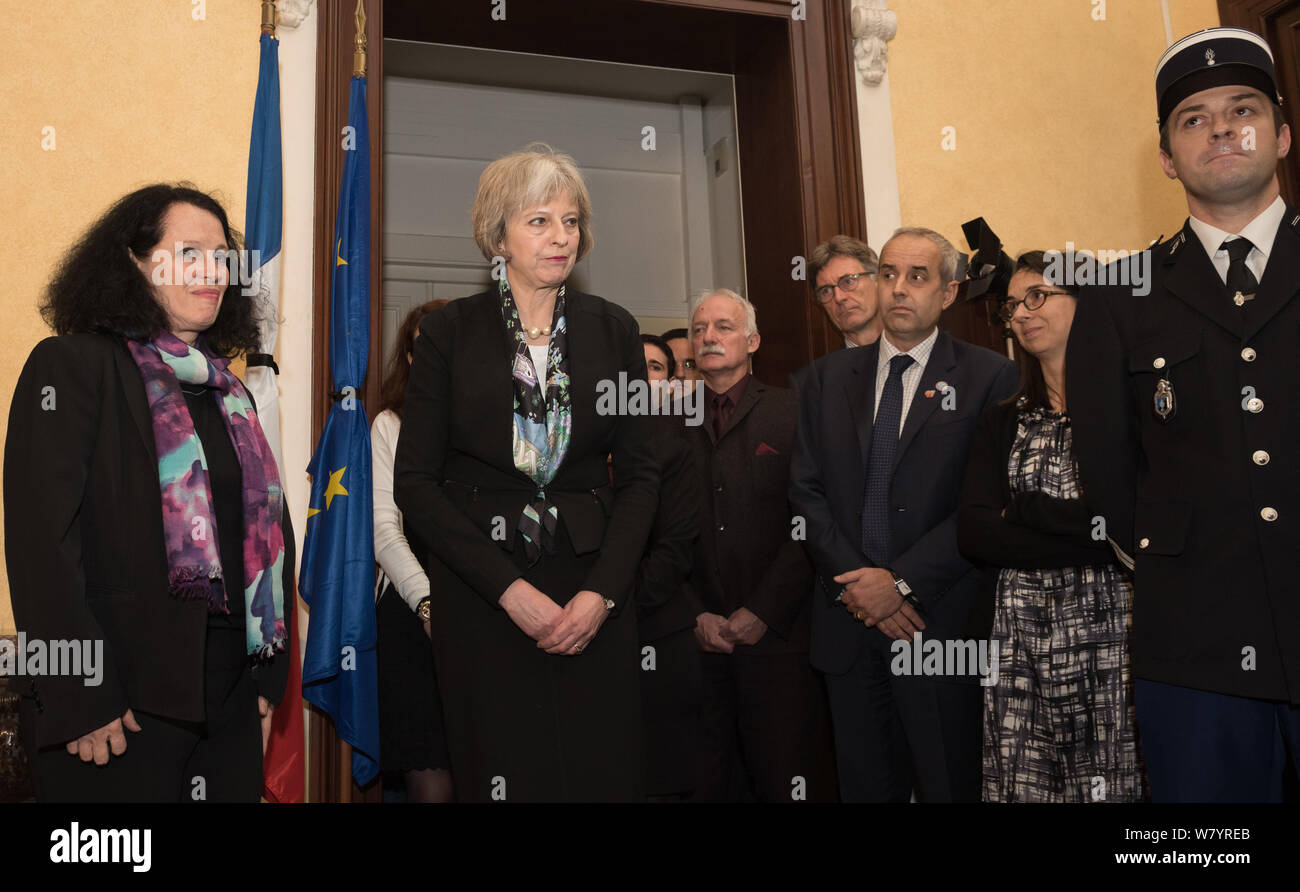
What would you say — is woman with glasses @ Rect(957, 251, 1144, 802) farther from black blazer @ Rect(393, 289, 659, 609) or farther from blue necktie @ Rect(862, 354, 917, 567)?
black blazer @ Rect(393, 289, 659, 609)

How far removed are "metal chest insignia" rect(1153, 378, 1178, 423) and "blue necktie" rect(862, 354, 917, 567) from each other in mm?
1101

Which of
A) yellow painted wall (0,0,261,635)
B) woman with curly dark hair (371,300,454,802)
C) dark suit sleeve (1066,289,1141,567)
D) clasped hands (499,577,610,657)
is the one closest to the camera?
dark suit sleeve (1066,289,1141,567)

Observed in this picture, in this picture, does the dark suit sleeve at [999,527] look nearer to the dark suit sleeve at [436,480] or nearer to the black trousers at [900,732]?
the black trousers at [900,732]

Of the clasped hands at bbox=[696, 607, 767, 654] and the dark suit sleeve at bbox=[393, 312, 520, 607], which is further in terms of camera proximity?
the clasped hands at bbox=[696, 607, 767, 654]

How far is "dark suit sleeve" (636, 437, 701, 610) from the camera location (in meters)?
2.48

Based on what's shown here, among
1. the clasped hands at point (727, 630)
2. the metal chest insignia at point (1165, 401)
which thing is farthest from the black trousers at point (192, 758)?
the metal chest insignia at point (1165, 401)

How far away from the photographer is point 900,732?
111 inches

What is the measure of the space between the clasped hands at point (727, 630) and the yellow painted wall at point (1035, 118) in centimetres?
220

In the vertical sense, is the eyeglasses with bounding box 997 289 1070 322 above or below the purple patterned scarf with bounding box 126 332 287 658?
above

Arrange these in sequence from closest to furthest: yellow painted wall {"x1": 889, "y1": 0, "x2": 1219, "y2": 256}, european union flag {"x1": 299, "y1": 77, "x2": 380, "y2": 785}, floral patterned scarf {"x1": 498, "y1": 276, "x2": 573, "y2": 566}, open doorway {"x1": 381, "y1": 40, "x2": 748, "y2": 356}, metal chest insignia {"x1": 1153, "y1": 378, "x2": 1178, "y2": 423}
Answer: metal chest insignia {"x1": 1153, "y1": 378, "x2": 1178, "y2": 423}, floral patterned scarf {"x1": 498, "y1": 276, "x2": 573, "y2": 566}, european union flag {"x1": 299, "y1": 77, "x2": 380, "y2": 785}, yellow painted wall {"x1": 889, "y1": 0, "x2": 1219, "y2": 256}, open doorway {"x1": 381, "y1": 40, "x2": 748, "y2": 356}

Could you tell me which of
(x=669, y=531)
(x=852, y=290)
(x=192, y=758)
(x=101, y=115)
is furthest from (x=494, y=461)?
(x=101, y=115)

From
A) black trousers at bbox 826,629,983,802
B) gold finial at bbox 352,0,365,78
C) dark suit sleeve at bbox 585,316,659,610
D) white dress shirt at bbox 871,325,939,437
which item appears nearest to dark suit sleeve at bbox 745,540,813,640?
black trousers at bbox 826,629,983,802

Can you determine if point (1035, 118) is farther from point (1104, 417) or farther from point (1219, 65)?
point (1104, 417)

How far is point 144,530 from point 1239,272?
191 cm
